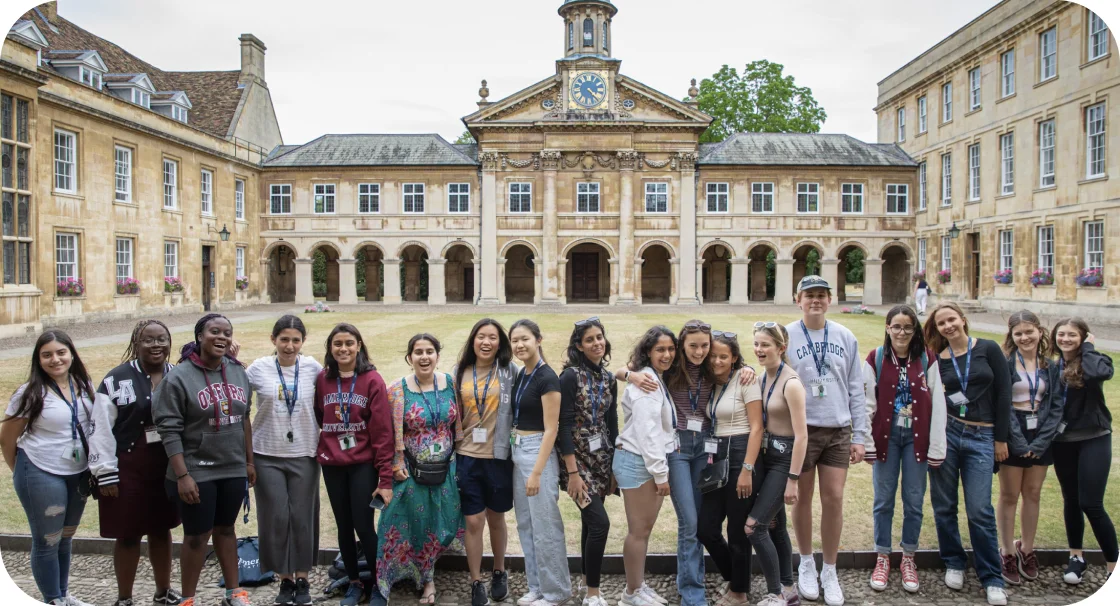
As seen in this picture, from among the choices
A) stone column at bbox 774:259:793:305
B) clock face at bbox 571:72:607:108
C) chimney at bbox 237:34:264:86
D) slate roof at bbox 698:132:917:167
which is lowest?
stone column at bbox 774:259:793:305

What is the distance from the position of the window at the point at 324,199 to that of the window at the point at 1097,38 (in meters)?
31.5

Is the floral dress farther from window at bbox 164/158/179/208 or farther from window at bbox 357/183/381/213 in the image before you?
window at bbox 357/183/381/213

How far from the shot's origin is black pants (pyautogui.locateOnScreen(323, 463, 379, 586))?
4.79m

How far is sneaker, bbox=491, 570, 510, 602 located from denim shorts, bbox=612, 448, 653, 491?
1086 mm

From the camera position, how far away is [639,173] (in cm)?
3619

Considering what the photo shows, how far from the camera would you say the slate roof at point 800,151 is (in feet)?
119

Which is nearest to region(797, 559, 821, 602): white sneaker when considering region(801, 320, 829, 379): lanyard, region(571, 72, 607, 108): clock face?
region(801, 320, 829, 379): lanyard

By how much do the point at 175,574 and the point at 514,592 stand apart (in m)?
2.40

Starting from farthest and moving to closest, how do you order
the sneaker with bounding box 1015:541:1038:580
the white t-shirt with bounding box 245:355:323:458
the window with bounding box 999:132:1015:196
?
1. the window with bounding box 999:132:1015:196
2. the sneaker with bounding box 1015:541:1038:580
3. the white t-shirt with bounding box 245:355:323:458

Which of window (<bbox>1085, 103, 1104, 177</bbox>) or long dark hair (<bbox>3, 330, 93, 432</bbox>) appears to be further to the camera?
window (<bbox>1085, 103, 1104, 177</bbox>)

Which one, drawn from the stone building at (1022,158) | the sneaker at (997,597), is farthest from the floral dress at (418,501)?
the stone building at (1022,158)

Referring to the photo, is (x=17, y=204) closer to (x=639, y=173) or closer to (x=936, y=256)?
(x=639, y=173)

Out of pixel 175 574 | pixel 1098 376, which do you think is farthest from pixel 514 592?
pixel 1098 376

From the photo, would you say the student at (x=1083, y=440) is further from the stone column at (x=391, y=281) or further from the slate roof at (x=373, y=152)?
the stone column at (x=391, y=281)
